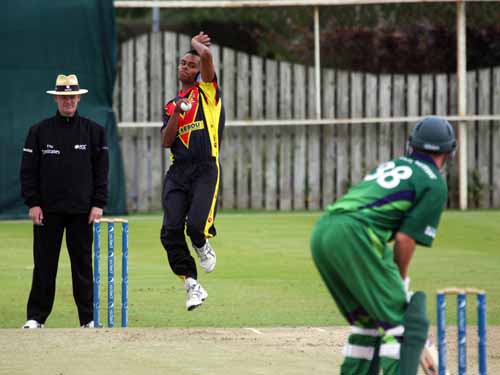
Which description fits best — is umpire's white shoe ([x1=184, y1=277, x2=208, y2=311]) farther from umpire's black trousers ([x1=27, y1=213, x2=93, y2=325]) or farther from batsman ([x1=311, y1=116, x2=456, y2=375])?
batsman ([x1=311, y1=116, x2=456, y2=375])

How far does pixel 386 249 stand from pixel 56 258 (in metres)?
4.81

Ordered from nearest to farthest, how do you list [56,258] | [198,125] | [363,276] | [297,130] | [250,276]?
[363,276]
[198,125]
[56,258]
[250,276]
[297,130]

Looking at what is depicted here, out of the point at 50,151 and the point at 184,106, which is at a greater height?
the point at 184,106

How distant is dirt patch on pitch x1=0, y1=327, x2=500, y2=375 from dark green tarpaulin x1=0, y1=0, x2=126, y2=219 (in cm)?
954

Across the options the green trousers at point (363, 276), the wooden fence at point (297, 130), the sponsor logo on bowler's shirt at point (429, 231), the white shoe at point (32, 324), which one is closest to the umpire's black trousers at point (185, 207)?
the white shoe at point (32, 324)

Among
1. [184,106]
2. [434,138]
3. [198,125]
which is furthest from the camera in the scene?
[198,125]

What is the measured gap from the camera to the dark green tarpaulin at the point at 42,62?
19.1 m

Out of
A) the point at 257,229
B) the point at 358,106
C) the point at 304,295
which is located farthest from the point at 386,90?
the point at 304,295

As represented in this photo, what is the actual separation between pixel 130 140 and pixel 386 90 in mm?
4096

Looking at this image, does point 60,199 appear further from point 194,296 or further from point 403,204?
point 403,204

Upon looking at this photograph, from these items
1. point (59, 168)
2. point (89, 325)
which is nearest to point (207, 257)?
point (89, 325)

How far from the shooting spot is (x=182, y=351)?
9.05 m

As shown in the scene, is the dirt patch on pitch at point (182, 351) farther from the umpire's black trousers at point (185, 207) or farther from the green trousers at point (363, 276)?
the green trousers at point (363, 276)

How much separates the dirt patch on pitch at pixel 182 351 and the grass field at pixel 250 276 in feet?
3.91
